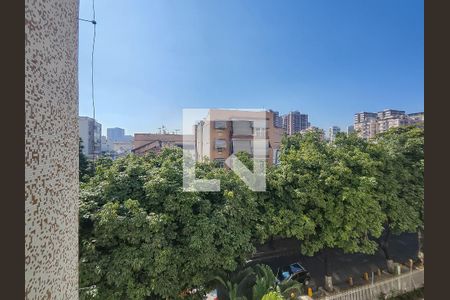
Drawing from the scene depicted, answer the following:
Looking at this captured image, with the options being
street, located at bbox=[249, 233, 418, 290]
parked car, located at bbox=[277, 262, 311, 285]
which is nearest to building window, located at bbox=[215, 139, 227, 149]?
street, located at bbox=[249, 233, 418, 290]

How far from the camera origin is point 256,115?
1205 cm

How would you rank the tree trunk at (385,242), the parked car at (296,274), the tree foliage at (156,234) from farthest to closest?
the tree trunk at (385,242) → the parked car at (296,274) → the tree foliage at (156,234)

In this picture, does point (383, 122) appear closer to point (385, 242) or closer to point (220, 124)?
point (220, 124)

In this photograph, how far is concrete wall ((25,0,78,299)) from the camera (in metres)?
1.04

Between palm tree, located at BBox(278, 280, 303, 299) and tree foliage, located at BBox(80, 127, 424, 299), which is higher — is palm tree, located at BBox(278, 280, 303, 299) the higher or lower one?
the lower one

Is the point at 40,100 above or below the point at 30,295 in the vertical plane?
above

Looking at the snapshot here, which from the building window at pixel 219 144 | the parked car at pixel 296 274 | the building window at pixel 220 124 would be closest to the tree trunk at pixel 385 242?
the parked car at pixel 296 274

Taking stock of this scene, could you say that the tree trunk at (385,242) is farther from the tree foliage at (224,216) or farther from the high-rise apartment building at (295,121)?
the high-rise apartment building at (295,121)

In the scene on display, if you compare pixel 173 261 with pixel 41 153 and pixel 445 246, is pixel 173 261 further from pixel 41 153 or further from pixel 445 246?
pixel 445 246

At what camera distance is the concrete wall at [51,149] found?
1037 millimetres

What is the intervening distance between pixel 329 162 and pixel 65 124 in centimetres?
673

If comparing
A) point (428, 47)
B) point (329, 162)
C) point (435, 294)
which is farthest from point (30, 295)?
point (329, 162)

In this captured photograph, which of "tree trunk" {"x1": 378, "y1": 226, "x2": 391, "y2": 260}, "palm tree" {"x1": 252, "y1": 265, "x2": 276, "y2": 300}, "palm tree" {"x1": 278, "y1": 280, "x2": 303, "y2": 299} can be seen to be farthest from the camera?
"tree trunk" {"x1": 378, "y1": 226, "x2": 391, "y2": 260}

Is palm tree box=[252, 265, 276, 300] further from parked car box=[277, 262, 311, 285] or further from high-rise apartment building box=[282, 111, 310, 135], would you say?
high-rise apartment building box=[282, 111, 310, 135]
